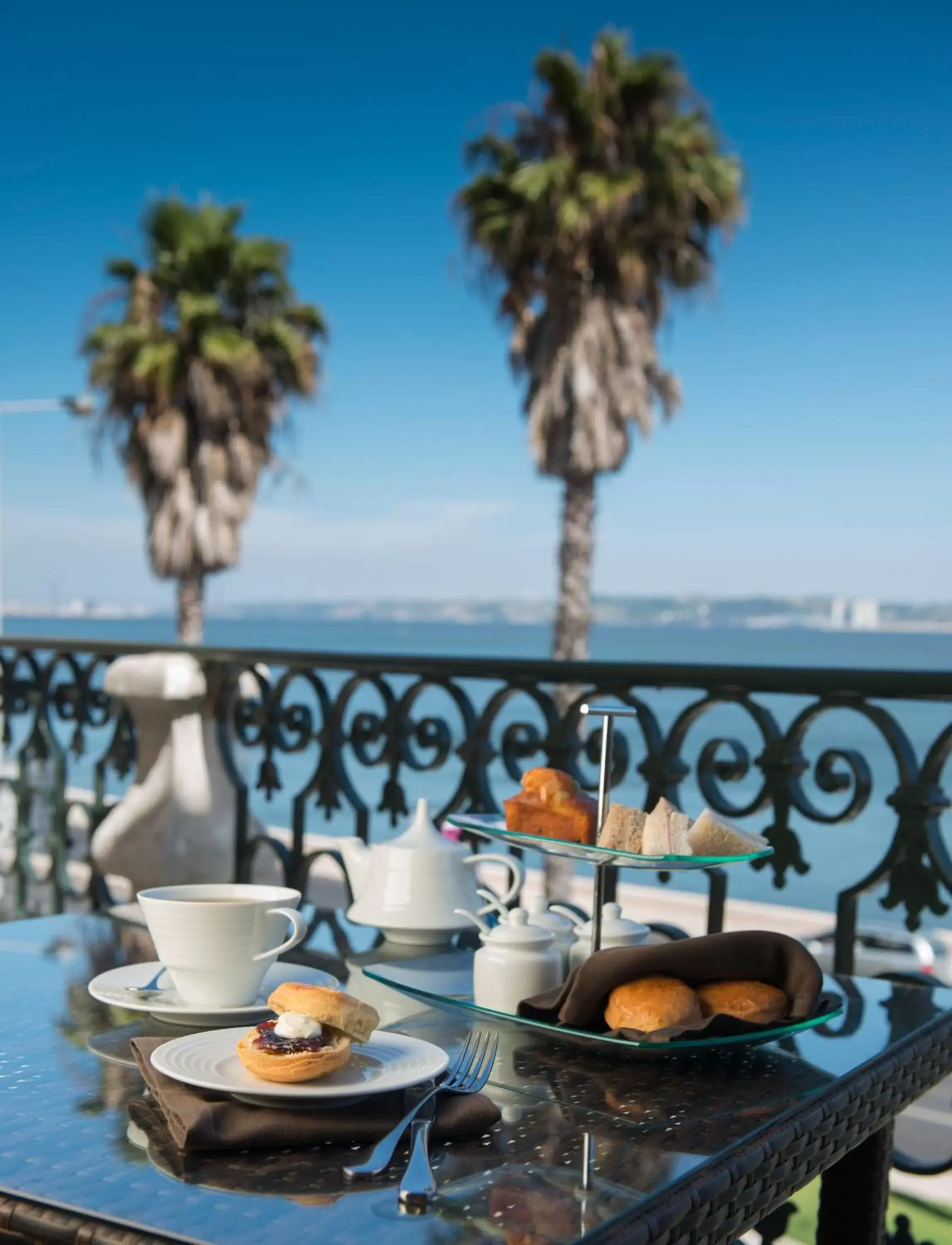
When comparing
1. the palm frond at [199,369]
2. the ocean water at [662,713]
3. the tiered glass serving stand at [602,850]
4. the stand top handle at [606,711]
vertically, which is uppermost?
the palm frond at [199,369]

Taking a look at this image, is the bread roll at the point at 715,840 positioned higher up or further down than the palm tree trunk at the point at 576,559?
further down

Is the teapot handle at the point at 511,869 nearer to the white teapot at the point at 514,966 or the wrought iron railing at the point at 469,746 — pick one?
the white teapot at the point at 514,966

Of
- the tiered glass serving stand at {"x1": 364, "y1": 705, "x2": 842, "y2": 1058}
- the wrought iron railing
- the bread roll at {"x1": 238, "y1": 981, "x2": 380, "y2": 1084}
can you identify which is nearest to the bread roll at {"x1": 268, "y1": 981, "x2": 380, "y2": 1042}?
the bread roll at {"x1": 238, "y1": 981, "x2": 380, "y2": 1084}

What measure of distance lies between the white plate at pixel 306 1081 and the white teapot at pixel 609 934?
1.02ft

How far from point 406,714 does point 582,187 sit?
13.2 m

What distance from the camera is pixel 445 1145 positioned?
103 centimetres

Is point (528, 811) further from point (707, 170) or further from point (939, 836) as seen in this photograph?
point (707, 170)

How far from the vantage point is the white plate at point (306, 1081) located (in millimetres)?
1061

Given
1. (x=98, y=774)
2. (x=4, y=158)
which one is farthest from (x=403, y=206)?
(x=98, y=774)

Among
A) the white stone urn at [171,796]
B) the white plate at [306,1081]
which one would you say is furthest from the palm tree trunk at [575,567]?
the white plate at [306,1081]

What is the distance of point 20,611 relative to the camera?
359 feet

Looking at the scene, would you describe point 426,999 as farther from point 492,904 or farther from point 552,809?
point 552,809

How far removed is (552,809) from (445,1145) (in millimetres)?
542

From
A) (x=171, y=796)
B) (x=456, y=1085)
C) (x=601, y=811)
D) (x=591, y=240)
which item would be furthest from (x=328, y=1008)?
(x=591, y=240)
